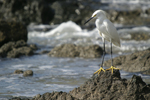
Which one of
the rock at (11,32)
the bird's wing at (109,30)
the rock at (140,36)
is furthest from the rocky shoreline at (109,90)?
the rock at (140,36)

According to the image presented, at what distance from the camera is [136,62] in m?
6.61

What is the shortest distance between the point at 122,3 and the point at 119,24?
14.8 ft

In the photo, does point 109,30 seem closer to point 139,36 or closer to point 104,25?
point 104,25

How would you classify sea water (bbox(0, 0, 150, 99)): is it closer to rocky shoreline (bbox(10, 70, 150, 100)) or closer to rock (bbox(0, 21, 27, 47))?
rocky shoreline (bbox(10, 70, 150, 100))

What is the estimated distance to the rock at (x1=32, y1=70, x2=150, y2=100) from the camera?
3777 millimetres

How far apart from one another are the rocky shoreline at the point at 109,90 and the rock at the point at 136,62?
2.49 meters

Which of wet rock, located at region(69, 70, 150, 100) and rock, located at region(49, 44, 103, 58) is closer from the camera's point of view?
wet rock, located at region(69, 70, 150, 100)

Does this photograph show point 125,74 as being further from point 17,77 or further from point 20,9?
point 20,9

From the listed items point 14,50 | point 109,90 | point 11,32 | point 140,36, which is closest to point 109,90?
point 109,90

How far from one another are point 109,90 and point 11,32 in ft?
24.2

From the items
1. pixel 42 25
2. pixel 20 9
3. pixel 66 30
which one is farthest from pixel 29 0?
pixel 66 30

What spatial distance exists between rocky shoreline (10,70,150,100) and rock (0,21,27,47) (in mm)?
6519

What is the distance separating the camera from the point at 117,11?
20906 mm

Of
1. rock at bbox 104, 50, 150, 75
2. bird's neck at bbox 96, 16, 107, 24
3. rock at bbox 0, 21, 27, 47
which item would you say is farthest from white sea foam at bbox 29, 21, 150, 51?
bird's neck at bbox 96, 16, 107, 24
